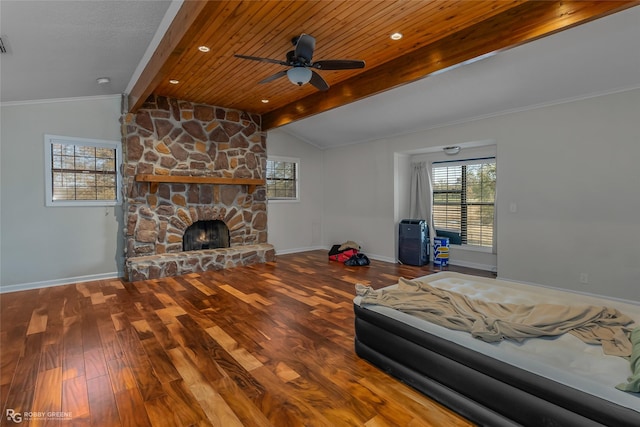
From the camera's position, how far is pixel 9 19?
7.86ft

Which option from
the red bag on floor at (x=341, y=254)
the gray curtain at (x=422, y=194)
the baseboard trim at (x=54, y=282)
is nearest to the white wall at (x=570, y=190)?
the gray curtain at (x=422, y=194)

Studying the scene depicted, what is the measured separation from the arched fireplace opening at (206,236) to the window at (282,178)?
1.39 meters

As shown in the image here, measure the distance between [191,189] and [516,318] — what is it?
5430 mm

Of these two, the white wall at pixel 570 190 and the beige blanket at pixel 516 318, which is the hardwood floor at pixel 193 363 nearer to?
the beige blanket at pixel 516 318

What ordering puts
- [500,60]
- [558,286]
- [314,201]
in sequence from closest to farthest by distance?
[500,60] → [558,286] → [314,201]

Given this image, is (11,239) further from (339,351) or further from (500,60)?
(500,60)

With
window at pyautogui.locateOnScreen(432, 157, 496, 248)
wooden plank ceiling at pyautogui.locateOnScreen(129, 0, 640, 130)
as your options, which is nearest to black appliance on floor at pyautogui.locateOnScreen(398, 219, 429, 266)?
window at pyautogui.locateOnScreen(432, 157, 496, 248)

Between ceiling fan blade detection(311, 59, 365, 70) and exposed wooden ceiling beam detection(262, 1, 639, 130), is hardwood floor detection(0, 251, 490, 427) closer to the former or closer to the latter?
ceiling fan blade detection(311, 59, 365, 70)

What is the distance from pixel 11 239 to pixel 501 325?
6052 mm

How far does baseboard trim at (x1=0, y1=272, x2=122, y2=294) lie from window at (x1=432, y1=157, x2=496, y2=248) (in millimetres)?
6133

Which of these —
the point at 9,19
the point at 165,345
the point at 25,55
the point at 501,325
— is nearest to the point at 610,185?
the point at 501,325

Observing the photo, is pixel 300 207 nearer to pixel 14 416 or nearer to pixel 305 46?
pixel 305 46

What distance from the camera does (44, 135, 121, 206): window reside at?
4.88m

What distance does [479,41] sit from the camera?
10.1 feet
